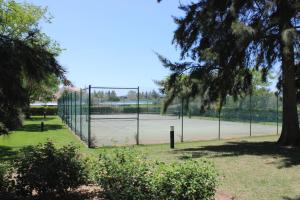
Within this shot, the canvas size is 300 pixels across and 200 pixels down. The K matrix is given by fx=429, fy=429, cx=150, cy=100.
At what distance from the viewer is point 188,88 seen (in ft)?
65.7

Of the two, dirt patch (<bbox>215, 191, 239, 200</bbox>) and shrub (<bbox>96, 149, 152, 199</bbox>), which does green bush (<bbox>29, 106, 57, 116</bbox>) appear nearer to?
dirt patch (<bbox>215, 191, 239, 200</bbox>)

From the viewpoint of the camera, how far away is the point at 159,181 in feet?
20.8

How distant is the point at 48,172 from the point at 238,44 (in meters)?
10.5

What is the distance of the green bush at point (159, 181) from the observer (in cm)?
625

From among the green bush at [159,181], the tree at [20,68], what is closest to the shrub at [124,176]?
the green bush at [159,181]

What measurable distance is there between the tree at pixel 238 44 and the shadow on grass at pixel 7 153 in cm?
779

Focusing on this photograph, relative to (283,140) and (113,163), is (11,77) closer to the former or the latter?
(113,163)

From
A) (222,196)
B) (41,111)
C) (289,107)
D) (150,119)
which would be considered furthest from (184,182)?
(41,111)

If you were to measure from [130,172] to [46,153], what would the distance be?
2.02 metres

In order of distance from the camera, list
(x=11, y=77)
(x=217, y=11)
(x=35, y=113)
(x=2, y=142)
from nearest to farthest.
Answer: (x=11, y=77), (x=217, y=11), (x=2, y=142), (x=35, y=113)

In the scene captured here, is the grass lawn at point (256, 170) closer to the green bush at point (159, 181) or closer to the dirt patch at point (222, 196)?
the dirt patch at point (222, 196)

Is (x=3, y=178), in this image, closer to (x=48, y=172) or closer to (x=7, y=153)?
(x=48, y=172)

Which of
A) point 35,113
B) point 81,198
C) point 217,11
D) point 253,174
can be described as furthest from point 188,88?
point 35,113

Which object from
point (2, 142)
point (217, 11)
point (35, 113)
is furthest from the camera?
point (35, 113)
